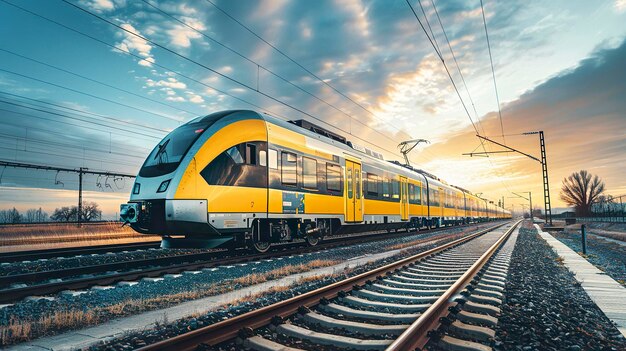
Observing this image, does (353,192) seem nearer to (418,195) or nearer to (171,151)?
(171,151)

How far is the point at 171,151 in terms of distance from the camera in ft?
34.3

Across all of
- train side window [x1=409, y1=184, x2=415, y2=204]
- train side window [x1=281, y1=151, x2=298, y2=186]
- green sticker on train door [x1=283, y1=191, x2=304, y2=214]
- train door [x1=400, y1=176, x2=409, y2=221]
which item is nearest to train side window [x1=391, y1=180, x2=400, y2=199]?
train door [x1=400, y1=176, x2=409, y2=221]

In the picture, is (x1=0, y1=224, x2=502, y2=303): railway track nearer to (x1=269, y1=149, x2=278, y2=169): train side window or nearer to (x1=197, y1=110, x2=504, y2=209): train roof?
(x1=269, y1=149, x2=278, y2=169): train side window

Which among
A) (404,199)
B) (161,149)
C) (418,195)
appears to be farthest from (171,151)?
(418,195)

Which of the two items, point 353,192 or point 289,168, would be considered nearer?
point 289,168

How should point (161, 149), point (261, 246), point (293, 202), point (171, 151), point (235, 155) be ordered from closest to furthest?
point (235, 155), point (171, 151), point (161, 149), point (261, 246), point (293, 202)

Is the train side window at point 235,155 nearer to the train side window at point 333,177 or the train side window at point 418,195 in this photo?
the train side window at point 333,177

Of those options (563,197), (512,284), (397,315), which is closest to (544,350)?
(397,315)

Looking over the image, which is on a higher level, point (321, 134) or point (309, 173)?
point (321, 134)

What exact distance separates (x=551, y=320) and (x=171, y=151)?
920 centimetres

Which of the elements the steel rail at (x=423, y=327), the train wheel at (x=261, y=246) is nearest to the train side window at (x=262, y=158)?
the train wheel at (x=261, y=246)

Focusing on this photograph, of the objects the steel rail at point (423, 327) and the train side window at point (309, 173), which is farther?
the train side window at point (309, 173)

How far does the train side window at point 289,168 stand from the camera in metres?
11.9

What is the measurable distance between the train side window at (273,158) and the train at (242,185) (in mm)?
Result: 30
